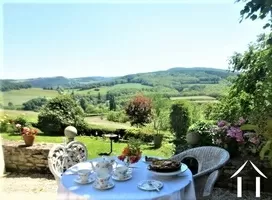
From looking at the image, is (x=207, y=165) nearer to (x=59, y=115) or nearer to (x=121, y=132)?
(x=121, y=132)

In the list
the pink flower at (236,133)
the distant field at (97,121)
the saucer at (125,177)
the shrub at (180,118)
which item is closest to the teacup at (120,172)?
the saucer at (125,177)

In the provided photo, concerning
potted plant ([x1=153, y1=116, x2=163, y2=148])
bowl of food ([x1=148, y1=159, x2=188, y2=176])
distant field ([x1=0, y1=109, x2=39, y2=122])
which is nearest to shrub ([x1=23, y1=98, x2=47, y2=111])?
distant field ([x1=0, y1=109, x2=39, y2=122])

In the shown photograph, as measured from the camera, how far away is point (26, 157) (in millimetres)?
3955

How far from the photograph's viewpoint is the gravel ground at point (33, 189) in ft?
10.5

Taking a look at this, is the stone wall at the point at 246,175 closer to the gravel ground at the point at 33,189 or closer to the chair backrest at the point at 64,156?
the gravel ground at the point at 33,189

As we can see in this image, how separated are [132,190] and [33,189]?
204 centimetres

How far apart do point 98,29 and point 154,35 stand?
0.68 metres

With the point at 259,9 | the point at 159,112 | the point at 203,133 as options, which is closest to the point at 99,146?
the point at 159,112

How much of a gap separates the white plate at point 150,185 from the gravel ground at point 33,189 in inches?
59.2

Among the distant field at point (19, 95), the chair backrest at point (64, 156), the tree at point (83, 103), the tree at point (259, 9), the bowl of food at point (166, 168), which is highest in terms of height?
the tree at point (259, 9)

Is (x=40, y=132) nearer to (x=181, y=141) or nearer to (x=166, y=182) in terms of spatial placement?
(x=181, y=141)

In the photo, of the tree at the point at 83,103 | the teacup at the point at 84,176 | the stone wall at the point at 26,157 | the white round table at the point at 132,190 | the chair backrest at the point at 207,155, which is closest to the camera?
the white round table at the point at 132,190

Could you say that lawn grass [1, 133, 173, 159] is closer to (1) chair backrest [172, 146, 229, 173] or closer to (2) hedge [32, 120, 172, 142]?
(2) hedge [32, 120, 172, 142]

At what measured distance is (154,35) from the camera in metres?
3.63
